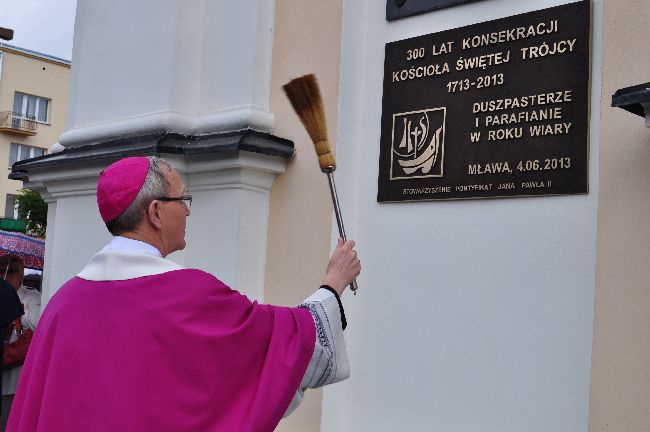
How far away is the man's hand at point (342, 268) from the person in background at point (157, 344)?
0.12m

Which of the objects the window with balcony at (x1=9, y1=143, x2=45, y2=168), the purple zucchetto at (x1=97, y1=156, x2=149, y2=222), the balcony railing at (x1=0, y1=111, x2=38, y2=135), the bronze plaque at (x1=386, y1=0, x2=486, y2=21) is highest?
the balcony railing at (x1=0, y1=111, x2=38, y2=135)

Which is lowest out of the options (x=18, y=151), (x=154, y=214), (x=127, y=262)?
(x=127, y=262)

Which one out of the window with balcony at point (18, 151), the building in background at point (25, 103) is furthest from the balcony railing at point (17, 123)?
the window with balcony at point (18, 151)

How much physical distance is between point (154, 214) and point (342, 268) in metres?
0.76

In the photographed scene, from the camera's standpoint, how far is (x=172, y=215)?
11.0 feet

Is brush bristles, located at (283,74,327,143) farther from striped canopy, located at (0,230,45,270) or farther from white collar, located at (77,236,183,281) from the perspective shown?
striped canopy, located at (0,230,45,270)

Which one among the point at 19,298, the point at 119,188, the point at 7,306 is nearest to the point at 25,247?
the point at 19,298

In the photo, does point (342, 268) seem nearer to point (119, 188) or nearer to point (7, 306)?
point (119, 188)

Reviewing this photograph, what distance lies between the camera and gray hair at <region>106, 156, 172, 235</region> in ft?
10.9

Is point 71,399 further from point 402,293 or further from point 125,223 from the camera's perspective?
point 402,293

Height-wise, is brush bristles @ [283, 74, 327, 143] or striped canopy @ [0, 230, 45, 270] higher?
brush bristles @ [283, 74, 327, 143]

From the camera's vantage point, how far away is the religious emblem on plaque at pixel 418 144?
4742 millimetres

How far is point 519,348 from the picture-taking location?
169 inches

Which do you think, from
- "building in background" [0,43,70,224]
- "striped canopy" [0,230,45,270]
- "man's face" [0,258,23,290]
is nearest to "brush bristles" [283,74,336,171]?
"man's face" [0,258,23,290]
